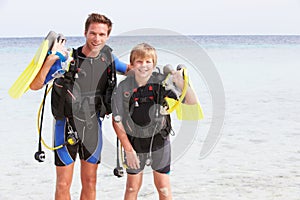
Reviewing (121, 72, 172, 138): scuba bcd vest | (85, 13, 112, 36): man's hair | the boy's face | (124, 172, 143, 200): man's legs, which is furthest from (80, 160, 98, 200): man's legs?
(85, 13, 112, 36): man's hair

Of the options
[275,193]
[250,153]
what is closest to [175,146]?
[250,153]

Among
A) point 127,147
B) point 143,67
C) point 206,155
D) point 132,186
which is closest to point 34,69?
point 143,67

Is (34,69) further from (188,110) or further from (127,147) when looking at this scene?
(188,110)

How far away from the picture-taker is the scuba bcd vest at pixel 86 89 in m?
3.69

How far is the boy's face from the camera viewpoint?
361 cm

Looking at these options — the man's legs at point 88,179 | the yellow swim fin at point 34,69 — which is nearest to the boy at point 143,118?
the man's legs at point 88,179

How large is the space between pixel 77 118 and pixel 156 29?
3.33ft

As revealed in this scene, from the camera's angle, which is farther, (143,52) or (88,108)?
(88,108)

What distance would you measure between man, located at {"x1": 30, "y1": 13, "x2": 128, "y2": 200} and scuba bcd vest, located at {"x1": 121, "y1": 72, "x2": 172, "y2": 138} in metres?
0.19

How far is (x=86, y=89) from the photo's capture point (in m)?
3.72

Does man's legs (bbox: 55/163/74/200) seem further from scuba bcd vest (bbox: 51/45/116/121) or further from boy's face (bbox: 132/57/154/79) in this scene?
boy's face (bbox: 132/57/154/79)

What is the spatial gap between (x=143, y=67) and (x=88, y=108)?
585 millimetres

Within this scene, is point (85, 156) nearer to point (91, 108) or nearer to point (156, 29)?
point (91, 108)

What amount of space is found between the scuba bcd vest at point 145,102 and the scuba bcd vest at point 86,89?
14cm
